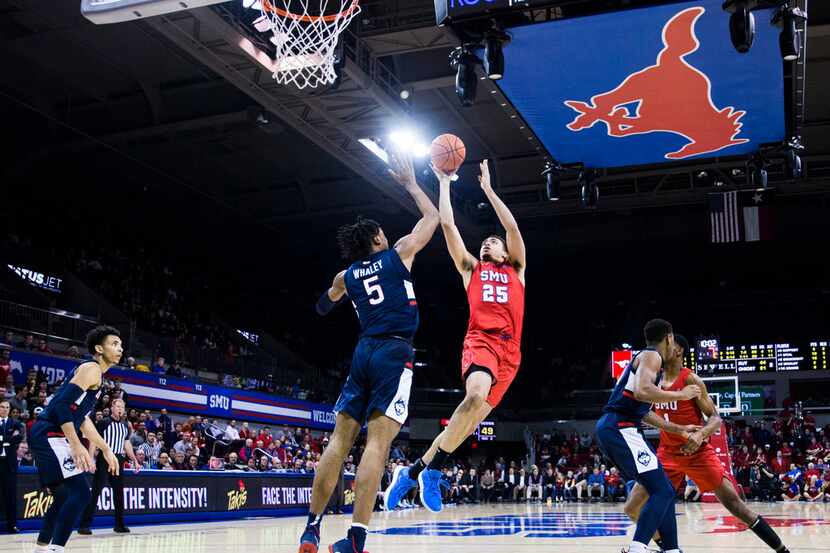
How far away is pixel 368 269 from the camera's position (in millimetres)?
5047

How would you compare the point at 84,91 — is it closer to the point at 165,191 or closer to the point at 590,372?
the point at 165,191

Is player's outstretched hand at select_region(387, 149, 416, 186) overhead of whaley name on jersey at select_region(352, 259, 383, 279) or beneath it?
overhead

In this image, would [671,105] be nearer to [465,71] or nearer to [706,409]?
[465,71]

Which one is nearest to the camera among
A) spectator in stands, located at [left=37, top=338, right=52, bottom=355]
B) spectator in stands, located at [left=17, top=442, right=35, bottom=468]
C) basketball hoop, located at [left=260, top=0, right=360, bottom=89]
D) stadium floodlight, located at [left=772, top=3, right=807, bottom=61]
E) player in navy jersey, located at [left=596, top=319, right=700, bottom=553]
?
player in navy jersey, located at [left=596, top=319, right=700, bottom=553]

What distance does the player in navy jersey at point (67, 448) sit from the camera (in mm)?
5617

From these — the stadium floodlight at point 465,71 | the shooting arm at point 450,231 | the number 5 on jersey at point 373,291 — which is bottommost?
the number 5 on jersey at point 373,291

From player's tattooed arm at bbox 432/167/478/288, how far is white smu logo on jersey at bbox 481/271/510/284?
0.14m

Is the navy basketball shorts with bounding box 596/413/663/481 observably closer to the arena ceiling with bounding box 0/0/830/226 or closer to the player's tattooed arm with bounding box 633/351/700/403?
the player's tattooed arm with bounding box 633/351/700/403

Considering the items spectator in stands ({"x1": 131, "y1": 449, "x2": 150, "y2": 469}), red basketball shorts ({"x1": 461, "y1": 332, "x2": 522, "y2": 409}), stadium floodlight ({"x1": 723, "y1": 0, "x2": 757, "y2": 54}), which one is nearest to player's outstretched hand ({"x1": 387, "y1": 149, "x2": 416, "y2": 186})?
red basketball shorts ({"x1": 461, "y1": 332, "x2": 522, "y2": 409})

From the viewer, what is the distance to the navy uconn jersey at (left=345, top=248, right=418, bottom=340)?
4930mm

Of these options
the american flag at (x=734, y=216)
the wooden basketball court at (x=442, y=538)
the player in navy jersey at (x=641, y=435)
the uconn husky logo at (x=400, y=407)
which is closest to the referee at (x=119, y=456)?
the wooden basketball court at (x=442, y=538)

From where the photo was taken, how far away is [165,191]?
27.1 m

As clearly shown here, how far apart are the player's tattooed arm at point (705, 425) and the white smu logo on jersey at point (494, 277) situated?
4.87 feet

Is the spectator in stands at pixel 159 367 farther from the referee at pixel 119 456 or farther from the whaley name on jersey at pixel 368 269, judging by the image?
the whaley name on jersey at pixel 368 269
